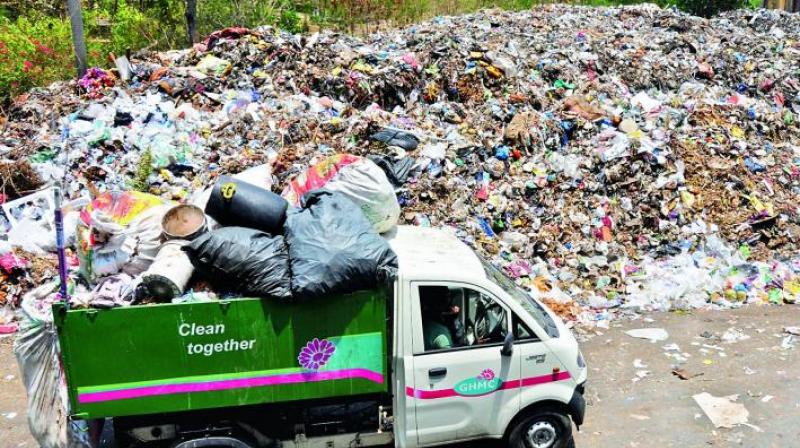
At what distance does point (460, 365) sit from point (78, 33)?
881cm

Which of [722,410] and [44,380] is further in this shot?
[722,410]

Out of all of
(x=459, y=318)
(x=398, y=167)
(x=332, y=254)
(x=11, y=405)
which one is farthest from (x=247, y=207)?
(x=398, y=167)

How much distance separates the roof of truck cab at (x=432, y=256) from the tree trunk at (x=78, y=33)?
24.8 ft

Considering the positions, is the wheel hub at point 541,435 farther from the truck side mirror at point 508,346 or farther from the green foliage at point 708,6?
the green foliage at point 708,6

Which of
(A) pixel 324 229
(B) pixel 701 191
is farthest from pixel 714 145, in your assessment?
(A) pixel 324 229

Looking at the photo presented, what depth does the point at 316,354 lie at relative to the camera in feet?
13.5

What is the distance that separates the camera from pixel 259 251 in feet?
13.4

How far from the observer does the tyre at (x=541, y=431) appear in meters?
4.65

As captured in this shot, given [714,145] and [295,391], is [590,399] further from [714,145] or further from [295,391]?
[714,145]

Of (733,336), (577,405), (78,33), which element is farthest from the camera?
(78,33)

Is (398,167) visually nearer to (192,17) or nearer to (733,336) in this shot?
(733,336)

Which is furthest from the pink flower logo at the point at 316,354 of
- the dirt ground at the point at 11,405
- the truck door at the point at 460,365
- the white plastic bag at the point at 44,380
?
the dirt ground at the point at 11,405

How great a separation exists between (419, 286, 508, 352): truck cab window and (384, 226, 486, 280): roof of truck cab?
4.1 inches

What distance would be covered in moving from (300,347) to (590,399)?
302cm
